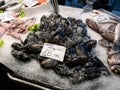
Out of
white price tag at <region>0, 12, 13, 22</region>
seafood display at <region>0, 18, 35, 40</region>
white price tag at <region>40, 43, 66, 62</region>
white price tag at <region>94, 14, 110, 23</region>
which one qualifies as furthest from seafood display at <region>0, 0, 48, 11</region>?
white price tag at <region>40, 43, 66, 62</region>

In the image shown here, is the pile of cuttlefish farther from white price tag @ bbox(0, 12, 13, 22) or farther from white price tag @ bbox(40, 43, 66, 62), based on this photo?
white price tag @ bbox(0, 12, 13, 22)

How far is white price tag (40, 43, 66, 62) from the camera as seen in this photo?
174 cm

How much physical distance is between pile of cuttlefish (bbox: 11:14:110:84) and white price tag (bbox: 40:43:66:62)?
0.09 feet

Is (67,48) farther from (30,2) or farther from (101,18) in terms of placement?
(30,2)

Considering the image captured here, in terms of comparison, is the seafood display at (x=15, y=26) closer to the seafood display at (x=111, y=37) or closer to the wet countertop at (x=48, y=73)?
the wet countertop at (x=48, y=73)

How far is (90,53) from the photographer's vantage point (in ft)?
5.86

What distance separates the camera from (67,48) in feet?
5.82

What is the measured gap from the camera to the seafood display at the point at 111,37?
5.52ft

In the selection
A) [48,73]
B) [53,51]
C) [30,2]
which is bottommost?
[48,73]

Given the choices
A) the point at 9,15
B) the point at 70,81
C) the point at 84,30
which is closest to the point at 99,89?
the point at 70,81

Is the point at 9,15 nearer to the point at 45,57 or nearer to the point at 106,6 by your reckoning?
the point at 45,57

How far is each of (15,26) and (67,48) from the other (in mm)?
778

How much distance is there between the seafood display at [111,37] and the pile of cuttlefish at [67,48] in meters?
0.08

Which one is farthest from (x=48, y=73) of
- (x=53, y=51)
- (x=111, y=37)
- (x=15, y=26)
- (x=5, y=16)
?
(x=5, y=16)
